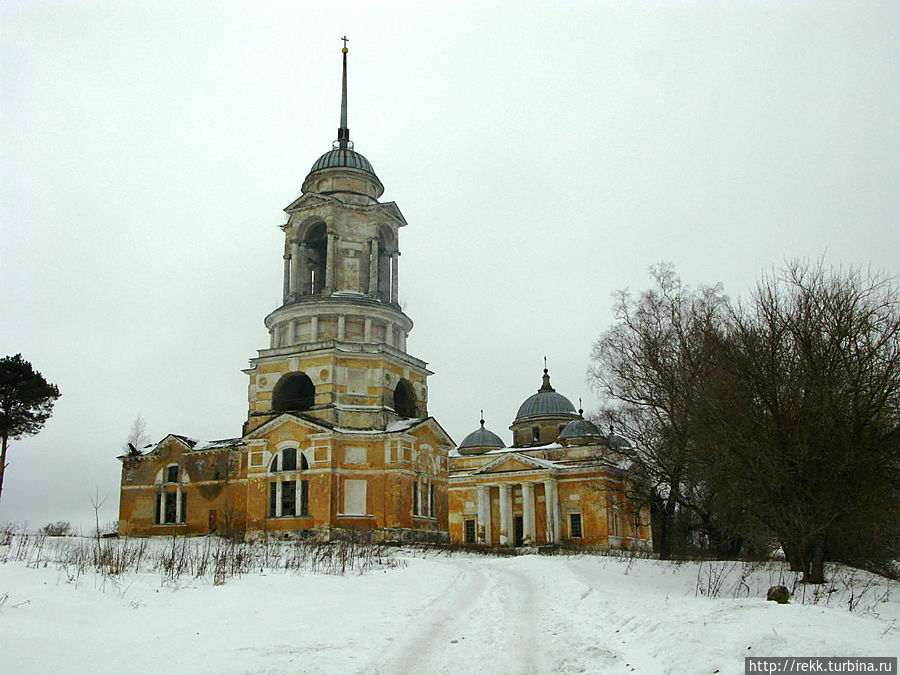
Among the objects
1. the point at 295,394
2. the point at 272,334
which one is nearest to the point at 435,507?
the point at 295,394

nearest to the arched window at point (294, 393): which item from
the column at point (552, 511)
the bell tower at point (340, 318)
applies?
the bell tower at point (340, 318)

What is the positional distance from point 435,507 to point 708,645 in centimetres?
3746

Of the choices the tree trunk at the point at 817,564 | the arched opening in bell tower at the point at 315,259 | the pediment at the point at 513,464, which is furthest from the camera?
the arched opening in bell tower at the point at 315,259

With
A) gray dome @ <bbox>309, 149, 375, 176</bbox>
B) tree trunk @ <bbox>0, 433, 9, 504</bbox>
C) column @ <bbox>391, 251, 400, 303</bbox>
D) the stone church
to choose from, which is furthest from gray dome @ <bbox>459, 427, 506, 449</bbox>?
tree trunk @ <bbox>0, 433, 9, 504</bbox>

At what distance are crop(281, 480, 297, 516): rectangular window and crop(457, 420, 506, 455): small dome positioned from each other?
16.9 m

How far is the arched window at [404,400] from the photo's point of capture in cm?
4675

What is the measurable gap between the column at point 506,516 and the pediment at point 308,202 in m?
19.6

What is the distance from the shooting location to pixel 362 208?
46.8 meters

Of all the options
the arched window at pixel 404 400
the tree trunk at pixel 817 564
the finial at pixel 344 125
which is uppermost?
the finial at pixel 344 125

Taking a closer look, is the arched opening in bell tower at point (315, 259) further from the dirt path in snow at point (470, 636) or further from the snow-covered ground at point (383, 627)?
the dirt path in snow at point (470, 636)

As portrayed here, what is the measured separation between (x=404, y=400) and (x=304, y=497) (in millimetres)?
9093

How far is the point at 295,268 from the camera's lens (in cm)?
4706

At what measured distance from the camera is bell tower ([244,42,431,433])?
43.4 metres

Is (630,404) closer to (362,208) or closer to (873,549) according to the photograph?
(873,549)
